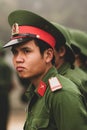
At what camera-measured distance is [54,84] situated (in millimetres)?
4410

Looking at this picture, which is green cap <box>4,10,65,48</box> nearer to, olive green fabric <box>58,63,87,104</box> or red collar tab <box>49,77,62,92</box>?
red collar tab <box>49,77,62,92</box>

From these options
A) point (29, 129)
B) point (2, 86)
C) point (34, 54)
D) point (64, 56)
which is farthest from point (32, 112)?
point (2, 86)

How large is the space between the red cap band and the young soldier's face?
3.1 inches

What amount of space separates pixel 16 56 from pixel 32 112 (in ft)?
1.44

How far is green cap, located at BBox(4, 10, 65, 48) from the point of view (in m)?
4.61

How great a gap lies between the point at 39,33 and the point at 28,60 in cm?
25

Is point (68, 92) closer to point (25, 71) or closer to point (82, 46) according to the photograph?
point (25, 71)

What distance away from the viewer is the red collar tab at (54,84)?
14.1ft

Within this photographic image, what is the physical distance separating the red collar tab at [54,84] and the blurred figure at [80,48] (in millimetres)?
2214

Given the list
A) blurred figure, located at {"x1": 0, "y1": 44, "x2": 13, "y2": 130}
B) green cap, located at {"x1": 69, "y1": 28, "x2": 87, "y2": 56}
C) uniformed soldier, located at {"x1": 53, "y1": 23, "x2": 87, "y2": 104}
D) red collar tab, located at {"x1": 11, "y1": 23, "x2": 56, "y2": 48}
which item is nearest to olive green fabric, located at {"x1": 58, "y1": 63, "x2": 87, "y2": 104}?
uniformed soldier, located at {"x1": 53, "y1": 23, "x2": 87, "y2": 104}

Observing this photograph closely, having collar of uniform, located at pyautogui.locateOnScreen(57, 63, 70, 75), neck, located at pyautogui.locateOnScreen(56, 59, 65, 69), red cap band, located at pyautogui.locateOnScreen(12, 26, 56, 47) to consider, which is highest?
red cap band, located at pyautogui.locateOnScreen(12, 26, 56, 47)

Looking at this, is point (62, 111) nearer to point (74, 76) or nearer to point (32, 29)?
point (32, 29)

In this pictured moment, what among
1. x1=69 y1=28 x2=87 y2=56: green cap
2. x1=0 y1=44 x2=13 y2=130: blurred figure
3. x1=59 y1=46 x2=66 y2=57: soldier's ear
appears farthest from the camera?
x1=0 y1=44 x2=13 y2=130: blurred figure

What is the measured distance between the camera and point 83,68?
689 centimetres
